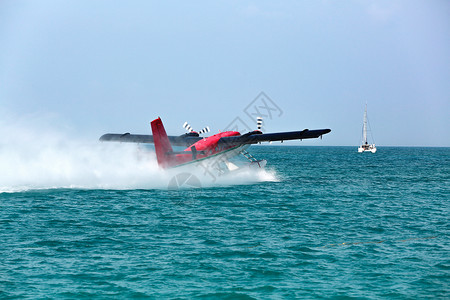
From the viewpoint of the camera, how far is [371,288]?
10.1m

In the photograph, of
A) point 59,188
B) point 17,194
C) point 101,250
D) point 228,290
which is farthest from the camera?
point 59,188

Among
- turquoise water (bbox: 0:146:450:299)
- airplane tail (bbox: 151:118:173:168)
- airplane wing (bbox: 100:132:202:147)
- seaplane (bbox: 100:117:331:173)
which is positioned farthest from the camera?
airplane wing (bbox: 100:132:202:147)

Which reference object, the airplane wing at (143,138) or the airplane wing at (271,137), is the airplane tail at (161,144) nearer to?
the airplane wing at (271,137)

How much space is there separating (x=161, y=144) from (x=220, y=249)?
16.5 m

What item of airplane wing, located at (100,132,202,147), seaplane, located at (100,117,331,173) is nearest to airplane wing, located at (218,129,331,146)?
seaplane, located at (100,117,331,173)

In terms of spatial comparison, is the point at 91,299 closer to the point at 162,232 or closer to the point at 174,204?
the point at 162,232

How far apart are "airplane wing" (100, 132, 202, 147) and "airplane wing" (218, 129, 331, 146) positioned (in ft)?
21.6

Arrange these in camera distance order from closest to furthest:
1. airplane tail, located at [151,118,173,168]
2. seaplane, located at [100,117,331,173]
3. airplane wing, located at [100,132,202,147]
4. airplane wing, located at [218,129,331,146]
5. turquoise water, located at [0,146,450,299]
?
turquoise water, located at [0,146,450,299], airplane tail, located at [151,118,173,168], seaplane, located at [100,117,331,173], airplane wing, located at [218,129,331,146], airplane wing, located at [100,132,202,147]

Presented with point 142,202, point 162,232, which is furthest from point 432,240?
point 142,202

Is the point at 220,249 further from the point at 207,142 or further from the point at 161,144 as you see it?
the point at 207,142

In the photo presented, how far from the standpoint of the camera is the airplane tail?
28141mm

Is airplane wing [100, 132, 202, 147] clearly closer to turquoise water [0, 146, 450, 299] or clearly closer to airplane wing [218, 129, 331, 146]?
airplane wing [218, 129, 331, 146]

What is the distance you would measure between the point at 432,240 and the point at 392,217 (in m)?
5.04

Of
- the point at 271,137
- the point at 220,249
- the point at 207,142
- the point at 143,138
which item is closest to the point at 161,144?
the point at 207,142
